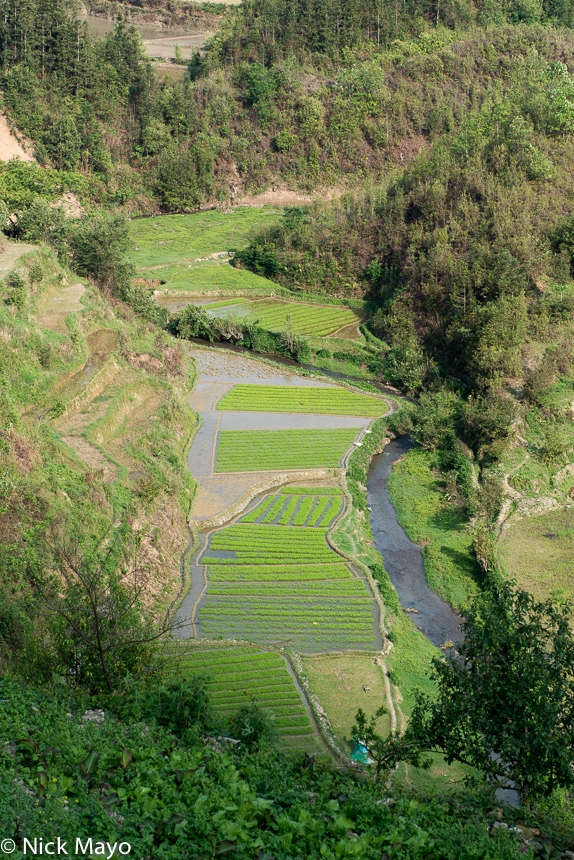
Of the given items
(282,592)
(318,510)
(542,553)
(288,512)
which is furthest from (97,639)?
(542,553)

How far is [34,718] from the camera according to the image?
1723 centimetres

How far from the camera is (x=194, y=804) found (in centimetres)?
1425

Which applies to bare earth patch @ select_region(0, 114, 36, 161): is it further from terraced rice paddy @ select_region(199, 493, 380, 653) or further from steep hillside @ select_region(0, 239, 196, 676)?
terraced rice paddy @ select_region(199, 493, 380, 653)

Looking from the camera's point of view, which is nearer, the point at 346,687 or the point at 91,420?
the point at 346,687

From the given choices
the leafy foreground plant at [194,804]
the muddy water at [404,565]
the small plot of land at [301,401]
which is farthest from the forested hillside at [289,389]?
the muddy water at [404,565]

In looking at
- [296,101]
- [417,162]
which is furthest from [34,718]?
[296,101]

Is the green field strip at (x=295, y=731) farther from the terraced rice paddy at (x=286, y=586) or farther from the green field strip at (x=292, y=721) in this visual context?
the terraced rice paddy at (x=286, y=586)

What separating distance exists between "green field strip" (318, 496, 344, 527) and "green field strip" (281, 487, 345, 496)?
67 centimetres

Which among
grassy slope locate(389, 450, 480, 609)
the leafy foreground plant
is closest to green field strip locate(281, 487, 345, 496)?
grassy slope locate(389, 450, 480, 609)

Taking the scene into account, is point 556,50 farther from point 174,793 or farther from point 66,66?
point 174,793

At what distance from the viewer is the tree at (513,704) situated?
1709 centimetres

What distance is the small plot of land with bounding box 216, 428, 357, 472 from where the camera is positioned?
4672cm

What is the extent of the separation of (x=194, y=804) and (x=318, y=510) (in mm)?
28422

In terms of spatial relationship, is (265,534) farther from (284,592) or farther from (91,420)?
(91,420)
